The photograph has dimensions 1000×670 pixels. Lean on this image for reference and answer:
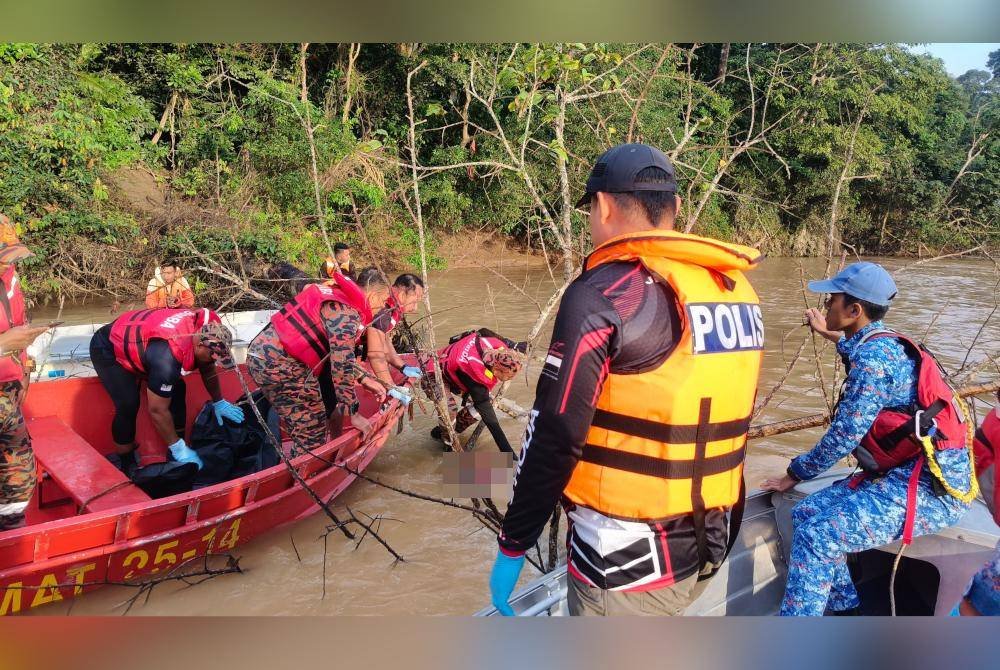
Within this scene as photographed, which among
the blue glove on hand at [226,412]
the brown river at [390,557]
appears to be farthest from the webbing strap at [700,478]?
the blue glove on hand at [226,412]

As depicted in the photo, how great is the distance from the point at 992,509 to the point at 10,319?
450 cm

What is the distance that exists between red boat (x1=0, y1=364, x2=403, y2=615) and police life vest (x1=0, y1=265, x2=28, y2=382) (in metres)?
0.82

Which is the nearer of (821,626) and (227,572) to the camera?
(821,626)

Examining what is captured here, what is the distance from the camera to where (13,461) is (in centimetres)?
367

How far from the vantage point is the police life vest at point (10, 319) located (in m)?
3.50

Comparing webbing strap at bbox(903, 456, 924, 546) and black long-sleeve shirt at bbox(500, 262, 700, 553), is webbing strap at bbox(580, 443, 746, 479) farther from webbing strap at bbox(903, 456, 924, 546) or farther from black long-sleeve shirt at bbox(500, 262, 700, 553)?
webbing strap at bbox(903, 456, 924, 546)

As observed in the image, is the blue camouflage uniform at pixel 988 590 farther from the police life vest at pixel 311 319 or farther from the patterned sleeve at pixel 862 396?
the police life vest at pixel 311 319

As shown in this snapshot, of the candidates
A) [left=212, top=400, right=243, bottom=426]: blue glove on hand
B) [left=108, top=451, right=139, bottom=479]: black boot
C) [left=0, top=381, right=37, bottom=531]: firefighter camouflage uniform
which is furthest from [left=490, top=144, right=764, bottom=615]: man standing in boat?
[left=108, top=451, right=139, bottom=479]: black boot

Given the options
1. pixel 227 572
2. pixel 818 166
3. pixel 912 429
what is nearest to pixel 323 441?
pixel 227 572

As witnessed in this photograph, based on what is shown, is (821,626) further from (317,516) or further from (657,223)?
(317,516)

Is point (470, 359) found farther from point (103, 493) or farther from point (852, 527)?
point (852, 527)

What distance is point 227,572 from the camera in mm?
4422
